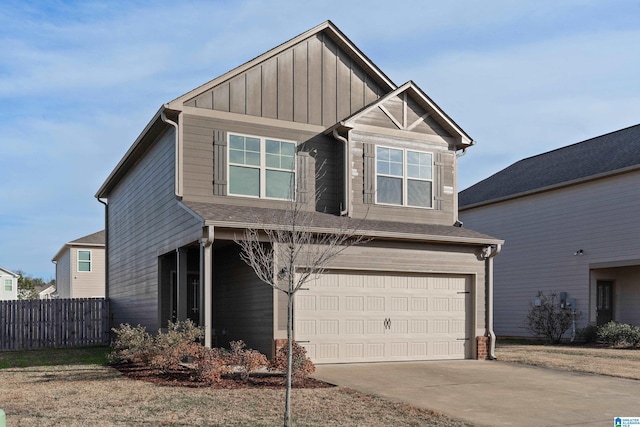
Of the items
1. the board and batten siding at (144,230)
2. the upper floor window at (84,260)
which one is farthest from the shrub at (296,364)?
the upper floor window at (84,260)

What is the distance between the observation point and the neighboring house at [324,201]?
48.3 ft

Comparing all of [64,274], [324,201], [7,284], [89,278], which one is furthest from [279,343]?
[7,284]

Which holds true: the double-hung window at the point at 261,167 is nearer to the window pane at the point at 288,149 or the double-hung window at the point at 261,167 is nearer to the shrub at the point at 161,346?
the window pane at the point at 288,149

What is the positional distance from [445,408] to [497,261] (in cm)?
1897

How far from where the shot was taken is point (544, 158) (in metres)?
28.7

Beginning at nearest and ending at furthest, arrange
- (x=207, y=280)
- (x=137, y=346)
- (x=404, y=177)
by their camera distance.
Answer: (x=137, y=346)
(x=207, y=280)
(x=404, y=177)

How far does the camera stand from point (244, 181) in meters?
15.8

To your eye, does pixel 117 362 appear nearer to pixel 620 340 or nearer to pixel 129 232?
pixel 129 232

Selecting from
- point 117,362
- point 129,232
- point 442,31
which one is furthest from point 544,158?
point 117,362

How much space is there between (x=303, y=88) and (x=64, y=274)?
3390 cm

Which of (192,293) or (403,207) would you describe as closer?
(403,207)

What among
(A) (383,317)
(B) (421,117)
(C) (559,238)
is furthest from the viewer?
(C) (559,238)

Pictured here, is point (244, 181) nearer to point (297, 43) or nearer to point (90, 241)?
point (297, 43)

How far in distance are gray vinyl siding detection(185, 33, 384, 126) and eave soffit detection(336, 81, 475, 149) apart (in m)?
0.79
